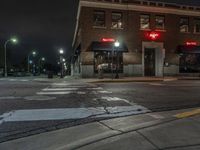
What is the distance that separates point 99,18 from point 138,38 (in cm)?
546

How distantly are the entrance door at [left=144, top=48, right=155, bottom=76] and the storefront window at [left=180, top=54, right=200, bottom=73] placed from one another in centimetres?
377

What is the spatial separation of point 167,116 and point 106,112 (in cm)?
193

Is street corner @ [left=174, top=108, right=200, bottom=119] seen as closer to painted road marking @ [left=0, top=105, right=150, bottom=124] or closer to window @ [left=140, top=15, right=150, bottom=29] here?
painted road marking @ [left=0, top=105, right=150, bottom=124]

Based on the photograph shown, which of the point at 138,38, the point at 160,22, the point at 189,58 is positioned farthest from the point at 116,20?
the point at 189,58

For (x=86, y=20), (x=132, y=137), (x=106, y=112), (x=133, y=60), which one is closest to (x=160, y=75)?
(x=133, y=60)

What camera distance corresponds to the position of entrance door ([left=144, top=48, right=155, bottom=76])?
130 ft

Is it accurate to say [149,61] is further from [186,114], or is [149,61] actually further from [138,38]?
[186,114]

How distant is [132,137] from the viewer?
6270 millimetres

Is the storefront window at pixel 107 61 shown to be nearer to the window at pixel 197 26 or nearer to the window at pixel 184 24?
the window at pixel 184 24

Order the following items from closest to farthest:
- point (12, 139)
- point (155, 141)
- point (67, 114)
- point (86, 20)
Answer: point (155, 141)
point (12, 139)
point (67, 114)
point (86, 20)

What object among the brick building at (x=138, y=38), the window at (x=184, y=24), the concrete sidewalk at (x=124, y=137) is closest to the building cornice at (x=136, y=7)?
the brick building at (x=138, y=38)

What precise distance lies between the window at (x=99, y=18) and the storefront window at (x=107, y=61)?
3.28 metres

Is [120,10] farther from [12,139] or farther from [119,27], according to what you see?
[12,139]

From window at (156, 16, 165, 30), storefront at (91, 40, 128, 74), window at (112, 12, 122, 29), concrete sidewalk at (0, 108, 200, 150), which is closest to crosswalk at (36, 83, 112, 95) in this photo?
concrete sidewalk at (0, 108, 200, 150)
